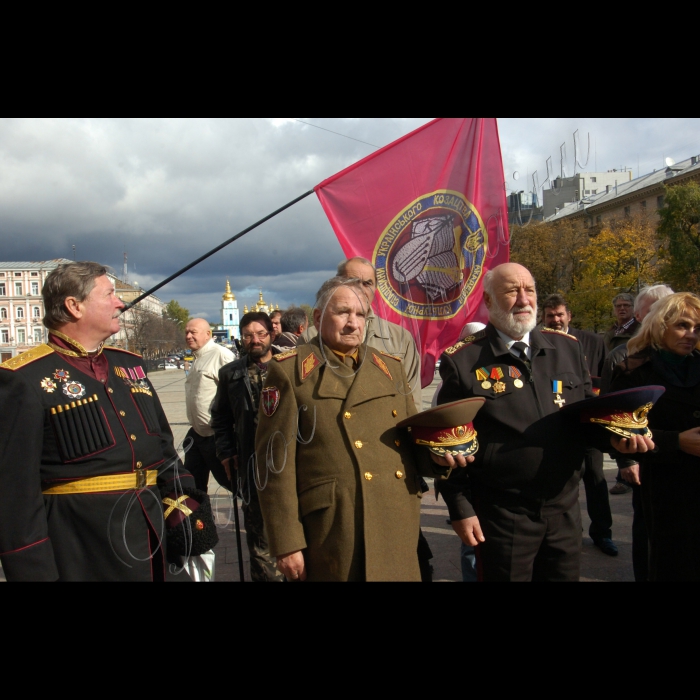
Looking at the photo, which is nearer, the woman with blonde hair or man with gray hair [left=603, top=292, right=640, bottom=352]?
the woman with blonde hair

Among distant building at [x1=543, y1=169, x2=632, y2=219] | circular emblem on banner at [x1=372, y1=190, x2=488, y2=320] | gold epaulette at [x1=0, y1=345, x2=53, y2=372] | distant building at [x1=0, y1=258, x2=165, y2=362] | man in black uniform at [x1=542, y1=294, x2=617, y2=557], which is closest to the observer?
gold epaulette at [x1=0, y1=345, x2=53, y2=372]

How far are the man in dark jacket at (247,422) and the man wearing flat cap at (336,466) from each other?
140 centimetres

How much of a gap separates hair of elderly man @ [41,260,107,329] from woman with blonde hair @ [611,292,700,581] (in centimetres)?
272

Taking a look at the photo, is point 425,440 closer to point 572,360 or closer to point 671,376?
point 572,360

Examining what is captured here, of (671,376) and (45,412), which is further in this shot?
(671,376)

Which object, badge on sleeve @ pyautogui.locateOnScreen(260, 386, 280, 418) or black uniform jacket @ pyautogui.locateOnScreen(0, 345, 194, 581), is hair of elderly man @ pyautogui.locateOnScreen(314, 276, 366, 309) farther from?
black uniform jacket @ pyautogui.locateOnScreen(0, 345, 194, 581)

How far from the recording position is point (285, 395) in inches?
85.6

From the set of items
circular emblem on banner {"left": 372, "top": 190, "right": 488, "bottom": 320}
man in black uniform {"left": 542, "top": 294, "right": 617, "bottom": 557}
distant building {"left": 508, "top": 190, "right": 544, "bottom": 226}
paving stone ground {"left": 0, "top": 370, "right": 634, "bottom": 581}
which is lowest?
paving stone ground {"left": 0, "top": 370, "right": 634, "bottom": 581}

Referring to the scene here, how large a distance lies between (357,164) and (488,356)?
1.69 meters

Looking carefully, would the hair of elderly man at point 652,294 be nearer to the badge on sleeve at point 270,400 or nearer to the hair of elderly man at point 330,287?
the hair of elderly man at point 330,287

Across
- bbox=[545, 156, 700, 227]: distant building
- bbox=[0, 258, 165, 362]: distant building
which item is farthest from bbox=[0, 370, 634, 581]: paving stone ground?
bbox=[545, 156, 700, 227]: distant building

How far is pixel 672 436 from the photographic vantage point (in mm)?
2545

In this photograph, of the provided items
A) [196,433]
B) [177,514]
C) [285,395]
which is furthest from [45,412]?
[196,433]

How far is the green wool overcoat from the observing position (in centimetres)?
211
